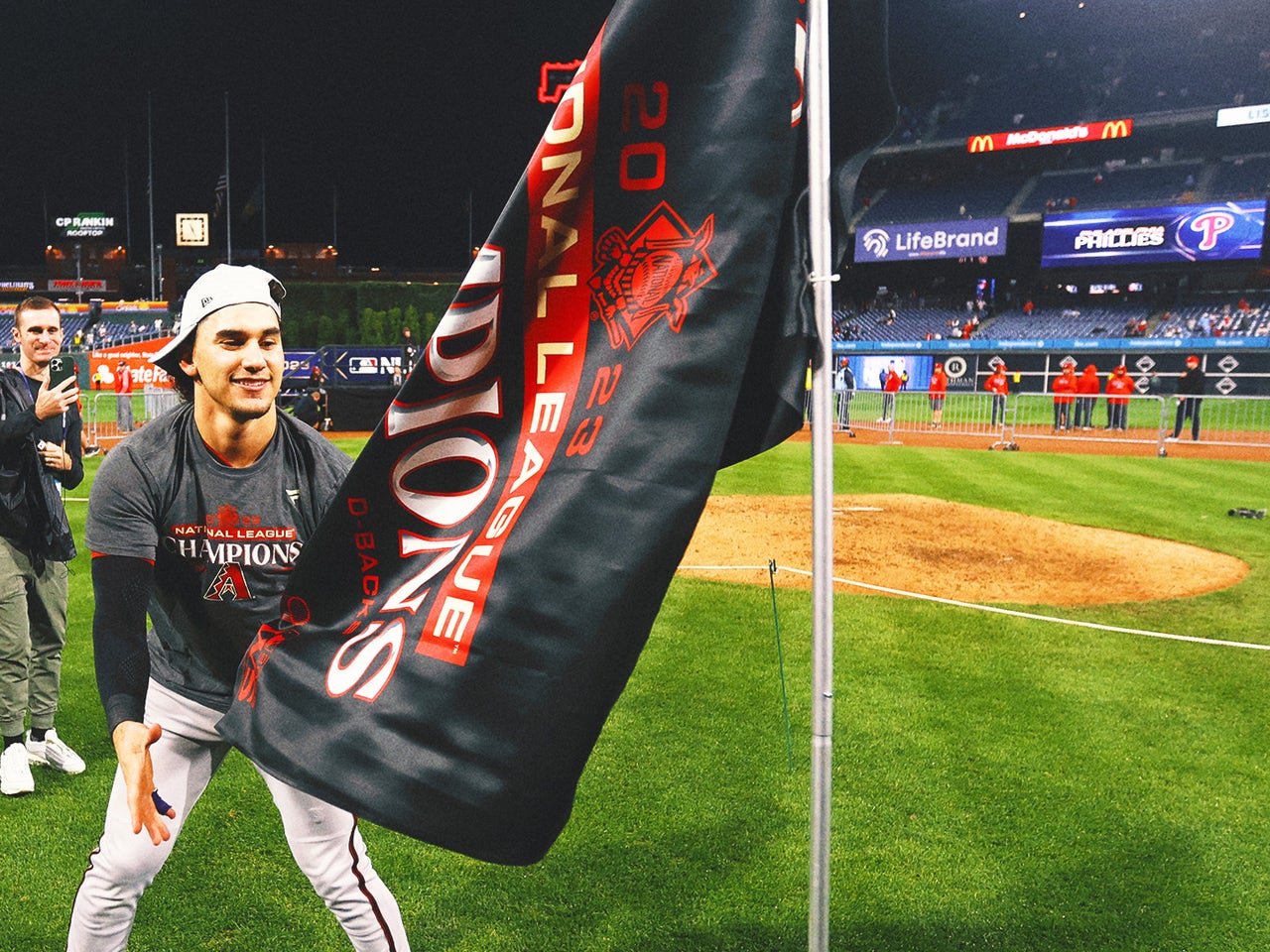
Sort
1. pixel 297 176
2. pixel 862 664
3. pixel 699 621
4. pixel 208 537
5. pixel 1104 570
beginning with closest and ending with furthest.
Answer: pixel 208 537 < pixel 862 664 < pixel 699 621 < pixel 1104 570 < pixel 297 176

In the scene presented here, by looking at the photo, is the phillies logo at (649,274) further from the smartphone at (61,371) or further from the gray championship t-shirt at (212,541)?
the smartphone at (61,371)

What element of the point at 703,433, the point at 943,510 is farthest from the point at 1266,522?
the point at 703,433

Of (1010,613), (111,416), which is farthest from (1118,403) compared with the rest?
(111,416)

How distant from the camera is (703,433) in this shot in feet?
6.84

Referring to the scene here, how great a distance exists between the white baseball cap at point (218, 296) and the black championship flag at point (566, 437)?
2.71 ft

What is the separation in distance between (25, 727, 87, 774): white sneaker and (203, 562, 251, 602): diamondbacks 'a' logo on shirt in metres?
3.35

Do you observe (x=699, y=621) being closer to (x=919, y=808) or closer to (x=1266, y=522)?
(x=919, y=808)

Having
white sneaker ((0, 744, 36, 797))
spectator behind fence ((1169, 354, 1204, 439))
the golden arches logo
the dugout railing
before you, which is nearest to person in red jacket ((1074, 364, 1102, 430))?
the dugout railing

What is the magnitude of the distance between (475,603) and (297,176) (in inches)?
2886

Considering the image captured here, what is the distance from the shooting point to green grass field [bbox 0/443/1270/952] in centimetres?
407

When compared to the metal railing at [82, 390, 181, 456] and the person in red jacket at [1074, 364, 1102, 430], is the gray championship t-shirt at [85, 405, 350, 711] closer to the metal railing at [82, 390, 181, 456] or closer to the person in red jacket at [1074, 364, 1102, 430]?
the metal railing at [82, 390, 181, 456]

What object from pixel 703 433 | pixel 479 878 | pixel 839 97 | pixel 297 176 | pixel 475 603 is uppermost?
pixel 297 176

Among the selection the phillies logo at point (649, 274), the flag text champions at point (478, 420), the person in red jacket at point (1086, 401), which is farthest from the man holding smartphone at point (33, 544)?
the person in red jacket at point (1086, 401)

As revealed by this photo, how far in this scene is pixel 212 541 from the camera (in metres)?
3.02
